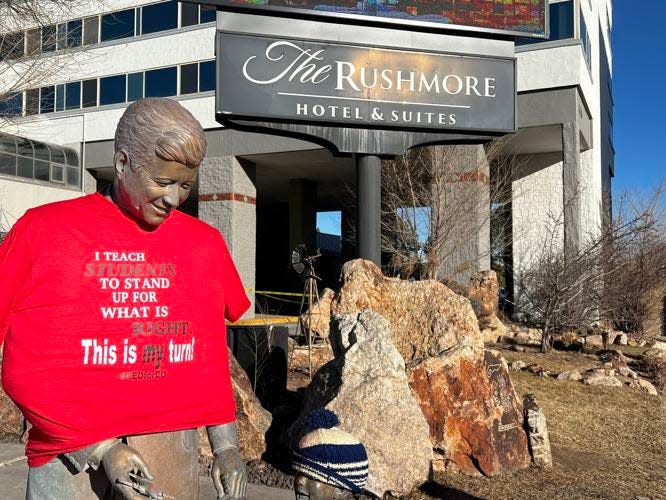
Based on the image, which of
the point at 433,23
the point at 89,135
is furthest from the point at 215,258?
the point at 89,135

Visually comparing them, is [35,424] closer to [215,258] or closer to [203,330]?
[203,330]

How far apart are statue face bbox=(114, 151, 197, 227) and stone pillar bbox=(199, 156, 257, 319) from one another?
1566 cm

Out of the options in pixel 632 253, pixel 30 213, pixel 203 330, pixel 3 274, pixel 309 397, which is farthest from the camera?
pixel 632 253

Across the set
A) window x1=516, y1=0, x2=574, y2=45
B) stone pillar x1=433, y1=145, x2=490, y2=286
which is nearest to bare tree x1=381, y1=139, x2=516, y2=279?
stone pillar x1=433, y1=145, x2=490, y2=286

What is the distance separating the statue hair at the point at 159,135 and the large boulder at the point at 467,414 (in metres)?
3.45

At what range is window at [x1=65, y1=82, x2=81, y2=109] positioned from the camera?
786 inches

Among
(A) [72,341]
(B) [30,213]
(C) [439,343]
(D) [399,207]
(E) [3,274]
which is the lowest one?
(C) [439,343]

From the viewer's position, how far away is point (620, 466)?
5.44m

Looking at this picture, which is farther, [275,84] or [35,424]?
[275,84]

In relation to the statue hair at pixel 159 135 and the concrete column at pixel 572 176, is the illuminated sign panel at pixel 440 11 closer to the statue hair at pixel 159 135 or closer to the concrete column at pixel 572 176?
the statue hair at pixel 159 135

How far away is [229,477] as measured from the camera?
6.12 feet

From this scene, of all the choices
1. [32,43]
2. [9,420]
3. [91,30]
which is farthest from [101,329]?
[91,30]

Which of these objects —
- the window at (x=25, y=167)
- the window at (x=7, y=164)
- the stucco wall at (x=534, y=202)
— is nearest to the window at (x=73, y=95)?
the window at (x=25, y=167)

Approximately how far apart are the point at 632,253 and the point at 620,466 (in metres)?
9.63
